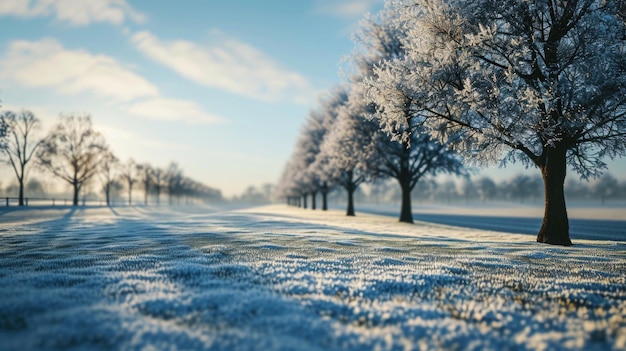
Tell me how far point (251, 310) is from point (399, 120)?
8701 mm

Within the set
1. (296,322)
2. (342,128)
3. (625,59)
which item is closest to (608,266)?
(625,59)

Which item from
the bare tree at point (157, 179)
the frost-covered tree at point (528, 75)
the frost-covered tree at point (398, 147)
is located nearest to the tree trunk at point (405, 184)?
the frost-covered tree at point (398, 147)

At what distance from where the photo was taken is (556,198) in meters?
10.2

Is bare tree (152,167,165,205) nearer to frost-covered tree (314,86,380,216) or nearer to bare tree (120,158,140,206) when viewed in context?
bare tree (120,158,140,206)

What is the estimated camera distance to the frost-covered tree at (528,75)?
8609mm

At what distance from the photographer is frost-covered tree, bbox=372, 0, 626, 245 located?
8609mm

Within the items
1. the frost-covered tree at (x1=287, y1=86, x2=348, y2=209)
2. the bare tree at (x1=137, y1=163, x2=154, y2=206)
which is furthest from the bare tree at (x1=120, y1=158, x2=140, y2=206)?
the frost-covered tree at (x1=287, y1=86, x2=348, y2=209)

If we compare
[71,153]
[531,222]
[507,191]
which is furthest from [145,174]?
[507,191]

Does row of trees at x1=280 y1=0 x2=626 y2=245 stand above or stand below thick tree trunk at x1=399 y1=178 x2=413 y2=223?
above

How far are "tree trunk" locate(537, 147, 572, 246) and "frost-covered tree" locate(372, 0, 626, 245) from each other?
Result: 28 millimetres

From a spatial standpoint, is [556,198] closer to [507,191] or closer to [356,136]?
[356,136]

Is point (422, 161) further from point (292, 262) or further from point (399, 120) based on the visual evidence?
point (292, 262)

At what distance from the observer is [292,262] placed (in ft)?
19.5

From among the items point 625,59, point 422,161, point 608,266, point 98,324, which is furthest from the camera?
point 422,161
